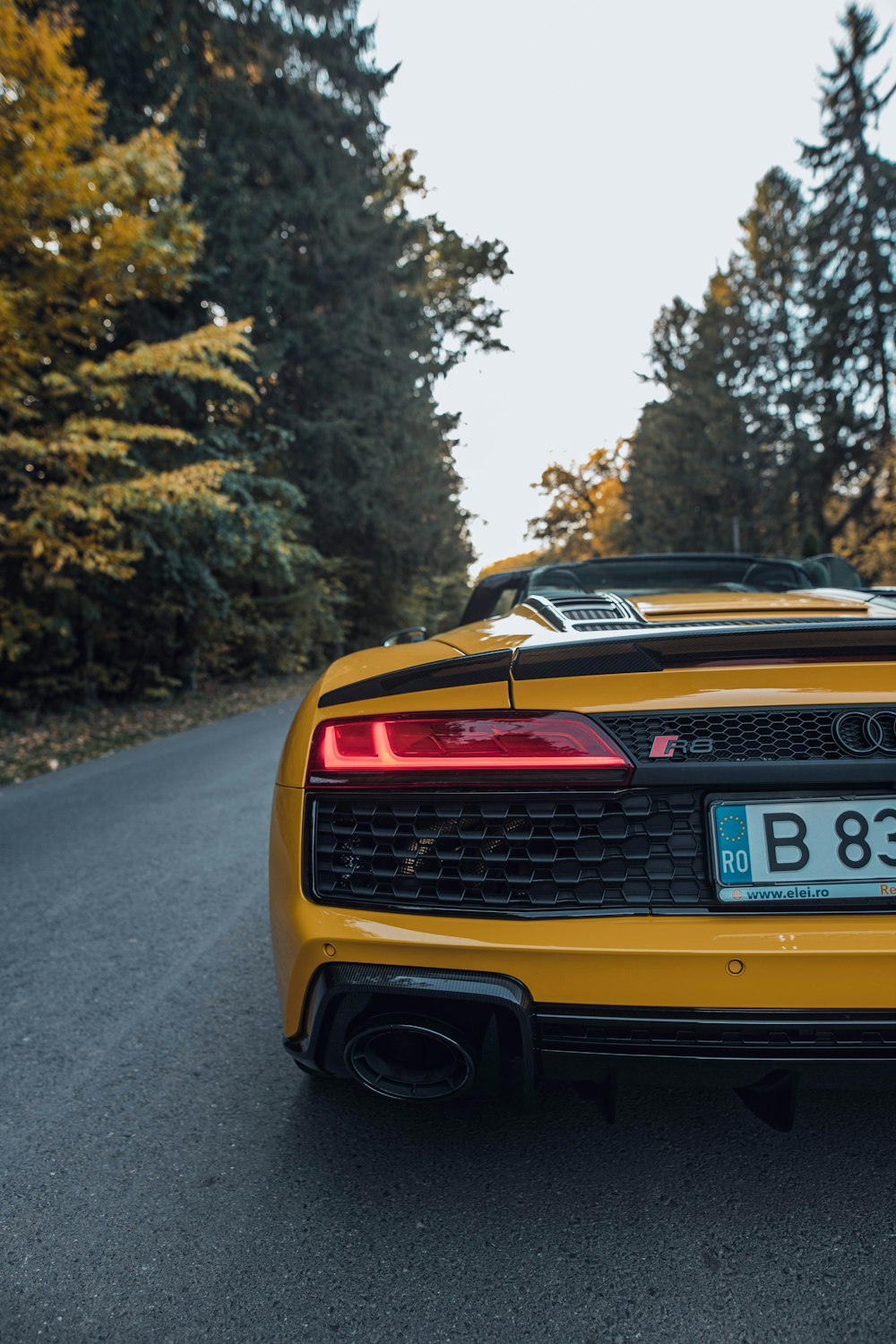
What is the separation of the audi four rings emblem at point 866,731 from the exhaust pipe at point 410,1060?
0.81 m

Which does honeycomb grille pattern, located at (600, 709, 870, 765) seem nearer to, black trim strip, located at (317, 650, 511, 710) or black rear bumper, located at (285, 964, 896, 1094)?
black trim strip, located at (317, 650, 511, 710)

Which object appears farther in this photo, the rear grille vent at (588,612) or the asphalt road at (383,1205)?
the rear grille vent at (588,612)

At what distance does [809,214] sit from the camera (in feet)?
114

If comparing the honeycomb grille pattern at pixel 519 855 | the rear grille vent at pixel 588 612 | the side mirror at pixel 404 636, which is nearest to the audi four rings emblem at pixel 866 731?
the honeycomb grille pattern at pixel 519 855

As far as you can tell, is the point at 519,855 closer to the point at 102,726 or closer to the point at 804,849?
the point at 804,849

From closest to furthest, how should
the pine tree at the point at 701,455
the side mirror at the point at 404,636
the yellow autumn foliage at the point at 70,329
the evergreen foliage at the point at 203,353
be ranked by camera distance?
the side mirror at the point at 404,636 < the yellow autumn foliage at the point at 70,329 < the evergreen foliage at the point at 203,353 < the pine tree at the point at 701,455

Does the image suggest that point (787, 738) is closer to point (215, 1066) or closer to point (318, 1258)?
point (318, 1258)

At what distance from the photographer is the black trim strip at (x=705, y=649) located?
1.61 metres

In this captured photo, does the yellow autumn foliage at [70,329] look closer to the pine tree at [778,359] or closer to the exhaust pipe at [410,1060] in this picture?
the exhaust pipe at [410,1060]

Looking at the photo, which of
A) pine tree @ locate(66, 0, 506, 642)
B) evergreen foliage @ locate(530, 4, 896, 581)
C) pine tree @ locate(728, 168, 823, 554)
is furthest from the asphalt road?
pine tree @ locate(728, 168, 823, 554)

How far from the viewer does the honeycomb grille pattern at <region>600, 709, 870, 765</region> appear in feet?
5.11

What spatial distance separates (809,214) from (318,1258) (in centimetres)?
4016

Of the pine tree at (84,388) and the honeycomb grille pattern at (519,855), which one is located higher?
the pine tree at (84,388)

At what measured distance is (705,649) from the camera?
5.32 ft
